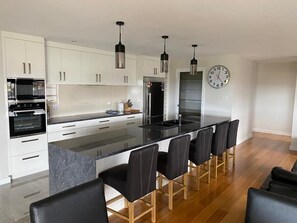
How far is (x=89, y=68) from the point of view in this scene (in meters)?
4.93

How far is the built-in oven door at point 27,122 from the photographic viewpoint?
364cm

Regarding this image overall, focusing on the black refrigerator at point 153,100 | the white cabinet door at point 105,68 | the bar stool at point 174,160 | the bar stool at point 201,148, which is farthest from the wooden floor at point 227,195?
the white cabinet door at point 105,68

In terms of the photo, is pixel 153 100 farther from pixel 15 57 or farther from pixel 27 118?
Answer: pixel 15 57

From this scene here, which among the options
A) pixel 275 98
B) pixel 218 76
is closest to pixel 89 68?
pixel 218 76

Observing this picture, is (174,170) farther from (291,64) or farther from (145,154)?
(291,64)

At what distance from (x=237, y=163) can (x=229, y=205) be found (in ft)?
6.16

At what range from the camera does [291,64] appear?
7328 millimetres

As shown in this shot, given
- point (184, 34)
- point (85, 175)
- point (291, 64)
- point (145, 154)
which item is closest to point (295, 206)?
point (145, 154)

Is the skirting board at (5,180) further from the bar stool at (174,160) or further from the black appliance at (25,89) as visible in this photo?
the bar stool at (174,160)

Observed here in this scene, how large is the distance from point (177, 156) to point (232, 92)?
362 cm

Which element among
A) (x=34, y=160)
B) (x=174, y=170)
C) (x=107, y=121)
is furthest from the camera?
(x=107, y=121)

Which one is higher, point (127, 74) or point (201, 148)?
point (127, 74)

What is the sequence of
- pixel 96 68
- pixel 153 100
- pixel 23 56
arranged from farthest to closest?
pixel 153 100, pixel 96 68, pixel 23 56

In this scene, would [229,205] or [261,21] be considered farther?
[229,205]
